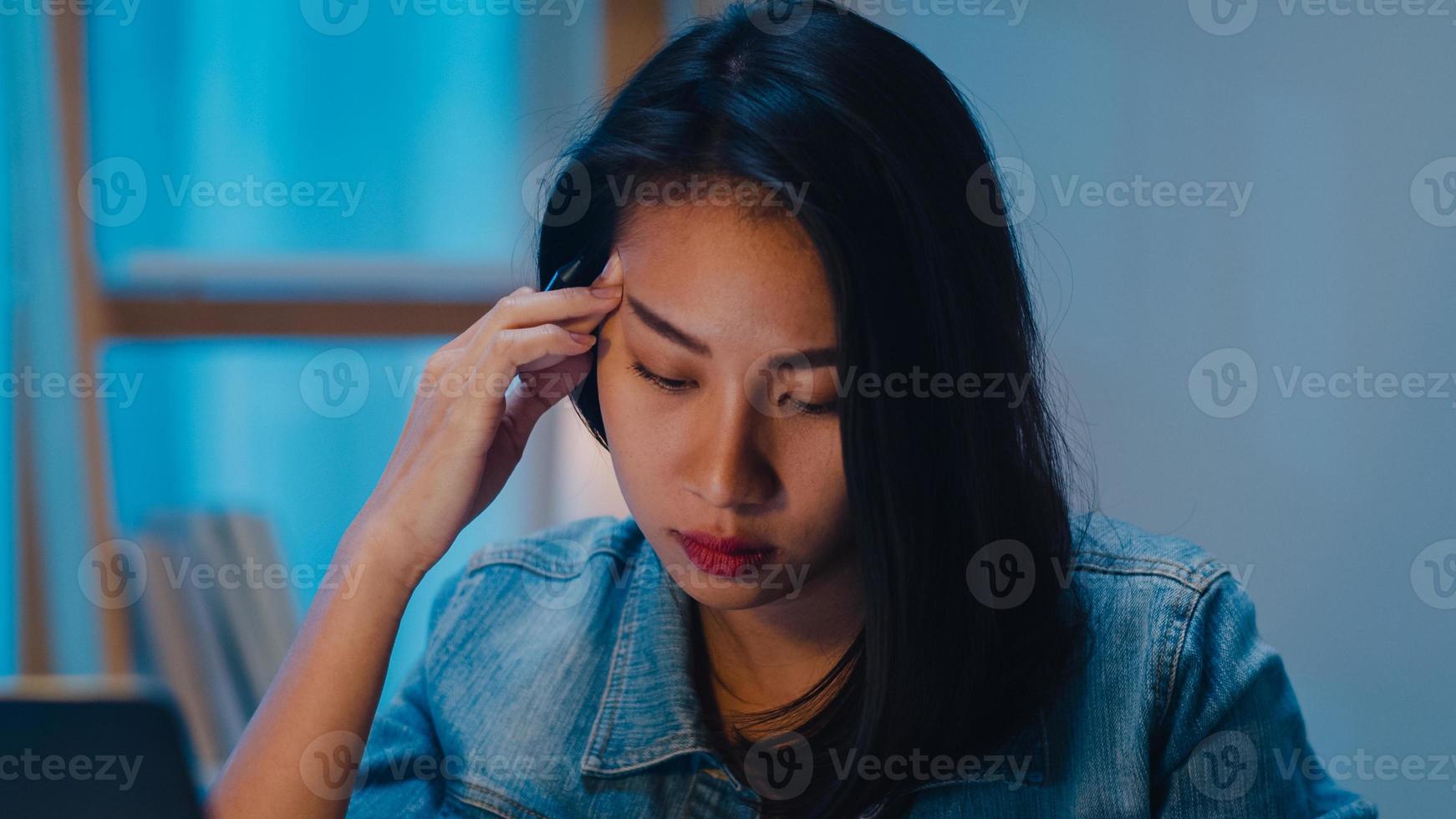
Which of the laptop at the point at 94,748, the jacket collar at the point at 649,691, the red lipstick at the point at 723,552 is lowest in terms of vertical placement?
the jacket collar at the point at 649,691

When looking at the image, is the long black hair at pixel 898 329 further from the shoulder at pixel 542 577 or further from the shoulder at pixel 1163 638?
the shoulder at pixel 542 577

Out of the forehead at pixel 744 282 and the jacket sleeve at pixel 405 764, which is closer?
the forehead at pixel 744 282

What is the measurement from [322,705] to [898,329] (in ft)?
2.00

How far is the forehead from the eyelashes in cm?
5

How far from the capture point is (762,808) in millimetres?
1069

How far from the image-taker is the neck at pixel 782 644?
3.67ft

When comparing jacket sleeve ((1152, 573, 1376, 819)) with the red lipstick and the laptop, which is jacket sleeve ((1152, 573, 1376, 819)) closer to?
the red lipstick

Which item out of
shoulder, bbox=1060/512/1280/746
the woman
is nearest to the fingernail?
the woman

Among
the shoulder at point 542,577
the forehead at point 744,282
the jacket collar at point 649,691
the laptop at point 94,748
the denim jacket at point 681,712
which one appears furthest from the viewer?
the shoulder at point 542,577

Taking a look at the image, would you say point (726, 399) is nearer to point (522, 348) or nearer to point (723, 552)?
point (723, 552)

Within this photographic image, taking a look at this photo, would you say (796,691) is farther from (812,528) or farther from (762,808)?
(812,528)

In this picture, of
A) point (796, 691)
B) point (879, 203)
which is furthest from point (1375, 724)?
point (879, 203)

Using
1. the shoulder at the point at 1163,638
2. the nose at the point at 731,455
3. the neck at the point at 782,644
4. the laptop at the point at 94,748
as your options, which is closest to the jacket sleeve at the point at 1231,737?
the shoulder at the point at 1163,638

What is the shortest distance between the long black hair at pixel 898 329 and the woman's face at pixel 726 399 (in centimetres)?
3
